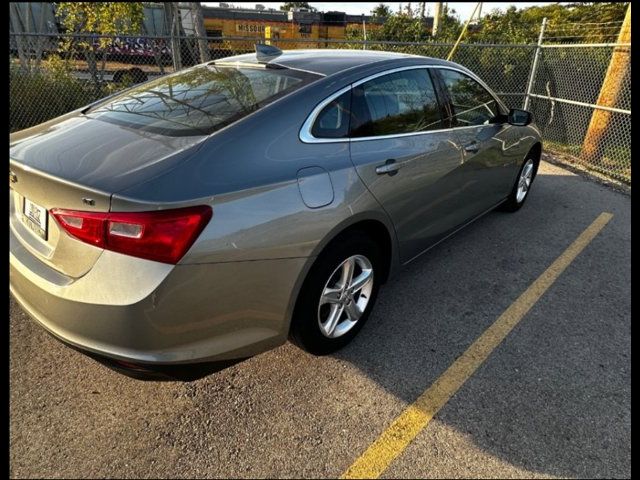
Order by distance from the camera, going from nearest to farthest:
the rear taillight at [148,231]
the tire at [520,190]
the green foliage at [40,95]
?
the rear taillight at [148,231] → the tire at [520,190] → the green foliage at [40,95]

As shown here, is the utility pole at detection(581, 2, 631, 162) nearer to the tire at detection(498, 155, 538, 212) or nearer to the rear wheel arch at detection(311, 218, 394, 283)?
the tire at detection(498, 155, 538, 212)

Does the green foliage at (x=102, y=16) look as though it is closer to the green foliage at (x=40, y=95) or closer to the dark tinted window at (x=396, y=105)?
the green foliage at (x=40, y=95)

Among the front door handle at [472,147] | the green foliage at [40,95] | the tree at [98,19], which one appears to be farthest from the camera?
the tree at [98,19]

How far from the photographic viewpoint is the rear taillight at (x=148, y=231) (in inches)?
66.1

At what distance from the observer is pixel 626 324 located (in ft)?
10.0

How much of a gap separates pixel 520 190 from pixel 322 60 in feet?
10.2

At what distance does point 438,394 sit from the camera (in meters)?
2.38

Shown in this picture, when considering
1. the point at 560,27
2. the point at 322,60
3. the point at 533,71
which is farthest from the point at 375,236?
the point at 560,27

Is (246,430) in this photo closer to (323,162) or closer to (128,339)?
(128,339)

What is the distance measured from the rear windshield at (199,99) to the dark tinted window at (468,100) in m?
1.40

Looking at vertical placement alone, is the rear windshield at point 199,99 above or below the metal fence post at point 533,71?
below

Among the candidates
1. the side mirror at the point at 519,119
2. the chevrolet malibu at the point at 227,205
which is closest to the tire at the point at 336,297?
the chevrolet malibu at the point at 227,205

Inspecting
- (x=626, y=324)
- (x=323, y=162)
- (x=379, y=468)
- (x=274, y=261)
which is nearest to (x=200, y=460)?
(x=379, y=468)
